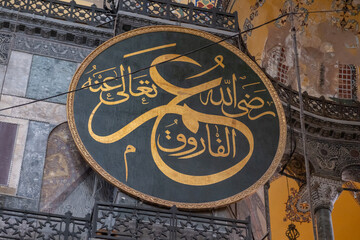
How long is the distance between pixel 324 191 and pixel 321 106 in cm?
122

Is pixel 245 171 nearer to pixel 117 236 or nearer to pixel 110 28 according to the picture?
pixel 117 236

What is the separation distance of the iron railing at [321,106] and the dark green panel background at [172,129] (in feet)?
4.43

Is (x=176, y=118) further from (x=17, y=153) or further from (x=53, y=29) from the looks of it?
(x=53, y=29)

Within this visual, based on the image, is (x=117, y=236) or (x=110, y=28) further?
(x=110, y=28)

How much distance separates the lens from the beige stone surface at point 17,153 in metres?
8.02

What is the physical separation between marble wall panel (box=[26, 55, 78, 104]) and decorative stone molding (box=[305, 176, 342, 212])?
121 inches

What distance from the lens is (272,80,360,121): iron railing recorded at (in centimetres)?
1023

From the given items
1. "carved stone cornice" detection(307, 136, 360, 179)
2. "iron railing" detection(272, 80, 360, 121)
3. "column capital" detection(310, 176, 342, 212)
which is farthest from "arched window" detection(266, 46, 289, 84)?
"column capital" detection(310, 176, 342, 212)

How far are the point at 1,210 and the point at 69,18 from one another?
2773 millimetres

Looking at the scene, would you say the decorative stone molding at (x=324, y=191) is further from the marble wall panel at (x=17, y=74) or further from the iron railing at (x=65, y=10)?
the marble wall panel at (x=17, y=74)

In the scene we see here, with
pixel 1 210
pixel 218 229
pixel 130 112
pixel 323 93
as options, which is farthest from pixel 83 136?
pixel 323 93

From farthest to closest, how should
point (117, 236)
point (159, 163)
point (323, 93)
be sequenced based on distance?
1. point (323, 93)
2. point (159, 163)
3. point (117, 236)

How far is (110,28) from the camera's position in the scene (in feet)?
30.9

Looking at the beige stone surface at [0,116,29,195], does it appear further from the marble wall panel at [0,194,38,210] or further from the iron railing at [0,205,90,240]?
the iron railing at [0,205,90,240]
